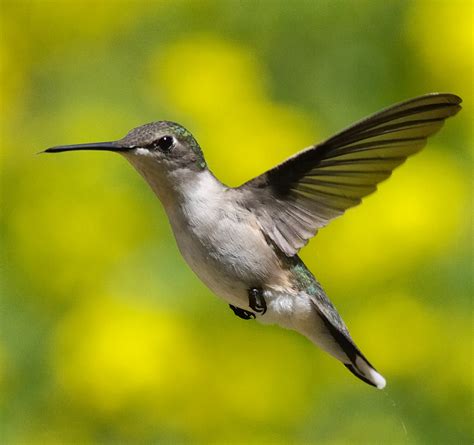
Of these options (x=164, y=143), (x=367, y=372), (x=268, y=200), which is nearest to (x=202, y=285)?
(x=367, y=372)

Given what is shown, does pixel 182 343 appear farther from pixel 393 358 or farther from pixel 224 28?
pixel 224 28

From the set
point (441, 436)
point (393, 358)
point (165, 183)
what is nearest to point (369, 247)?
point (393, 358)

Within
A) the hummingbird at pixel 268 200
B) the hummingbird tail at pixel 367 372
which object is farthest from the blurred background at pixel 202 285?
the hummingbird at pixel 268 200

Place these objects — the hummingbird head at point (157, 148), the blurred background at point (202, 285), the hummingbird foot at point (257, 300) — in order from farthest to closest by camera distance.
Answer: the blurred background at point (202, 285) → the hummingbird foot at point (257, 300) → the hummingbird head at point (157, 148)

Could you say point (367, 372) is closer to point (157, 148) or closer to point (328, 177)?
point (328, 177)

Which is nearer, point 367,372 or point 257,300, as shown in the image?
point 257,300

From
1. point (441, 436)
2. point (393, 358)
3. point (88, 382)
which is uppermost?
point (88, 382)

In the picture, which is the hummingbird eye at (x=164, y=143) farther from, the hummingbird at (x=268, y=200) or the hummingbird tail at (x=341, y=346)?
the hummingbird tail at (x=341, y=346)
